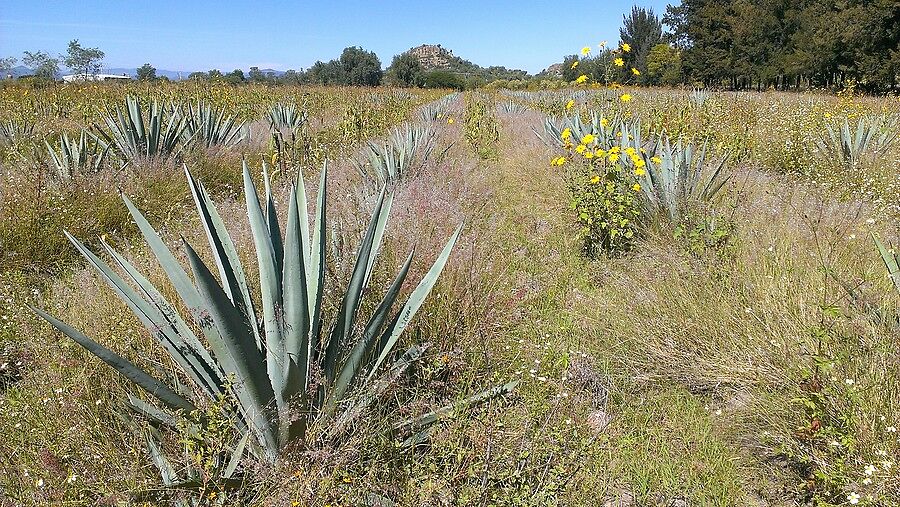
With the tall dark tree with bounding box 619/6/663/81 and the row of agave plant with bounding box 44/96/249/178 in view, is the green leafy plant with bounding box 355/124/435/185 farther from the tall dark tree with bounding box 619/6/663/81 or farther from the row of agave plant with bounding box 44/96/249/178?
the tall dark tree with bounding box 619/6/663/81

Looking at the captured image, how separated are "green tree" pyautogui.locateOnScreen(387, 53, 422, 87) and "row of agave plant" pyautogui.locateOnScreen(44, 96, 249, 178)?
46.0 m

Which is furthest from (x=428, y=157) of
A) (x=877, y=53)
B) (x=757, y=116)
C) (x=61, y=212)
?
(x=877, y=53)

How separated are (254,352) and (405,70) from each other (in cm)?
5569

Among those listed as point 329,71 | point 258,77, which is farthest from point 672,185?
point 329,71

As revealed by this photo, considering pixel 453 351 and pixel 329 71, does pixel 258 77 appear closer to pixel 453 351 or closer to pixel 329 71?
pixel 453 351

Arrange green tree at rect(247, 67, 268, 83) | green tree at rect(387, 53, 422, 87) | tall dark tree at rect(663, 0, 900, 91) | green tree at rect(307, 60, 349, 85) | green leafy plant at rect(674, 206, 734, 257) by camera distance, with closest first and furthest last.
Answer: green leafy plant at rect(674, 206, 734, 257), green tree at rect(247, 67, 268, 83), tall dark tree at rect(663, 0, 900, 91), green tree at rect(387, 53, 422, 87), green tree at rect(307, 60, 349, 85)

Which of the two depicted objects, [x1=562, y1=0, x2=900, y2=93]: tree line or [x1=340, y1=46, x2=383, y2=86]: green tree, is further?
[x1=340, y1=46, x2=383, y2=86]: green tree

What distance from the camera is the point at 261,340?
1.63m

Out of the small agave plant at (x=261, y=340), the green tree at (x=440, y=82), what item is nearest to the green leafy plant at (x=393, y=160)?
the small agave plant at (x=261, y=340)

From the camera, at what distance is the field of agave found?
150 centimetres

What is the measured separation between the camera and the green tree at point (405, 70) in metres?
52.0

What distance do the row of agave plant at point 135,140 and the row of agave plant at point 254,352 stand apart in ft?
13.0

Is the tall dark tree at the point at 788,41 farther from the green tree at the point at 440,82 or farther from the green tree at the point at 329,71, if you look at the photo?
the green tree at the point at 329,71

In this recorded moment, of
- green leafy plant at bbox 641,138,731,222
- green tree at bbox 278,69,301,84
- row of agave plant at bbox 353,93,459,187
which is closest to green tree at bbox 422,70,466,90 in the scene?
green tree at bbox 278,69,301,84
